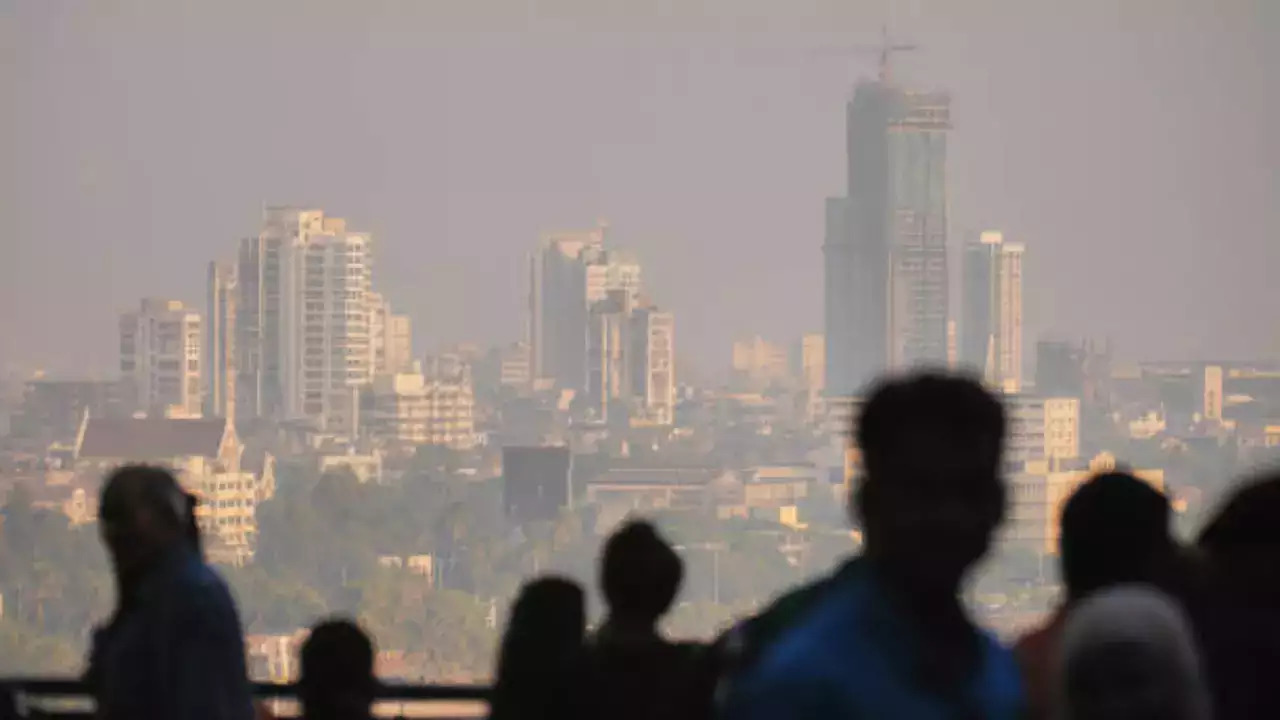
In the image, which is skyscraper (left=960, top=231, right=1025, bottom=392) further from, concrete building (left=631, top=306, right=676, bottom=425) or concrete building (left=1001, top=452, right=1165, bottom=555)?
concrete building (left=631, top=306, right=676, bottom=425)

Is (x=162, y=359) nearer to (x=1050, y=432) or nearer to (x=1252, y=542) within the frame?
(x=1050, y=432)

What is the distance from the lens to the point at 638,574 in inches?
82.4

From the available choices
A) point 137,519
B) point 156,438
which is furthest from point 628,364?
point 137,519

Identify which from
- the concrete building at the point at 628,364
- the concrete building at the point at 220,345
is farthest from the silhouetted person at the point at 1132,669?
the concrete building at the point at 628,364

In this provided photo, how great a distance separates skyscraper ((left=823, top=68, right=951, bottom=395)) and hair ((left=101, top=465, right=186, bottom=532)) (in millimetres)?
55845

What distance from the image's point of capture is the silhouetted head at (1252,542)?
1524 millimetres

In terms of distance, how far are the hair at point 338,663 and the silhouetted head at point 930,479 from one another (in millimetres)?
1191

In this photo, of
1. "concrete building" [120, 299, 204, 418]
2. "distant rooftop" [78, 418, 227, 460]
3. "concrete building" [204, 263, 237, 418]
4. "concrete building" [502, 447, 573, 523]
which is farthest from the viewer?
"concrete building" [204, 263, 237, 418]

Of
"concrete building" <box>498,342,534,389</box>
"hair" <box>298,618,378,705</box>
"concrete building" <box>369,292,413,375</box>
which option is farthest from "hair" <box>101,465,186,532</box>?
"concrete building" <box>498,342,534,389</box>

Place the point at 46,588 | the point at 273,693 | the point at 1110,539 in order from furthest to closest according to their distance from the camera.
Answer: the point at 46,588 < the point at 273,693 < the point at 1110,539

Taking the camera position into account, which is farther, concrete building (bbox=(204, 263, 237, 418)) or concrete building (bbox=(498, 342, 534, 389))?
concrete building (bbox=(498, 342, 534, 389))

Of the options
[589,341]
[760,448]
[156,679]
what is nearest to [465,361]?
[589,341]

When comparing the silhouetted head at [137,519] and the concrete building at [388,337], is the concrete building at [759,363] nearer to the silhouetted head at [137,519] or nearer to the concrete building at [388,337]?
the concrete building at [388,337]

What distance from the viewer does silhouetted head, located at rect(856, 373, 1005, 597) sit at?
1.05m
